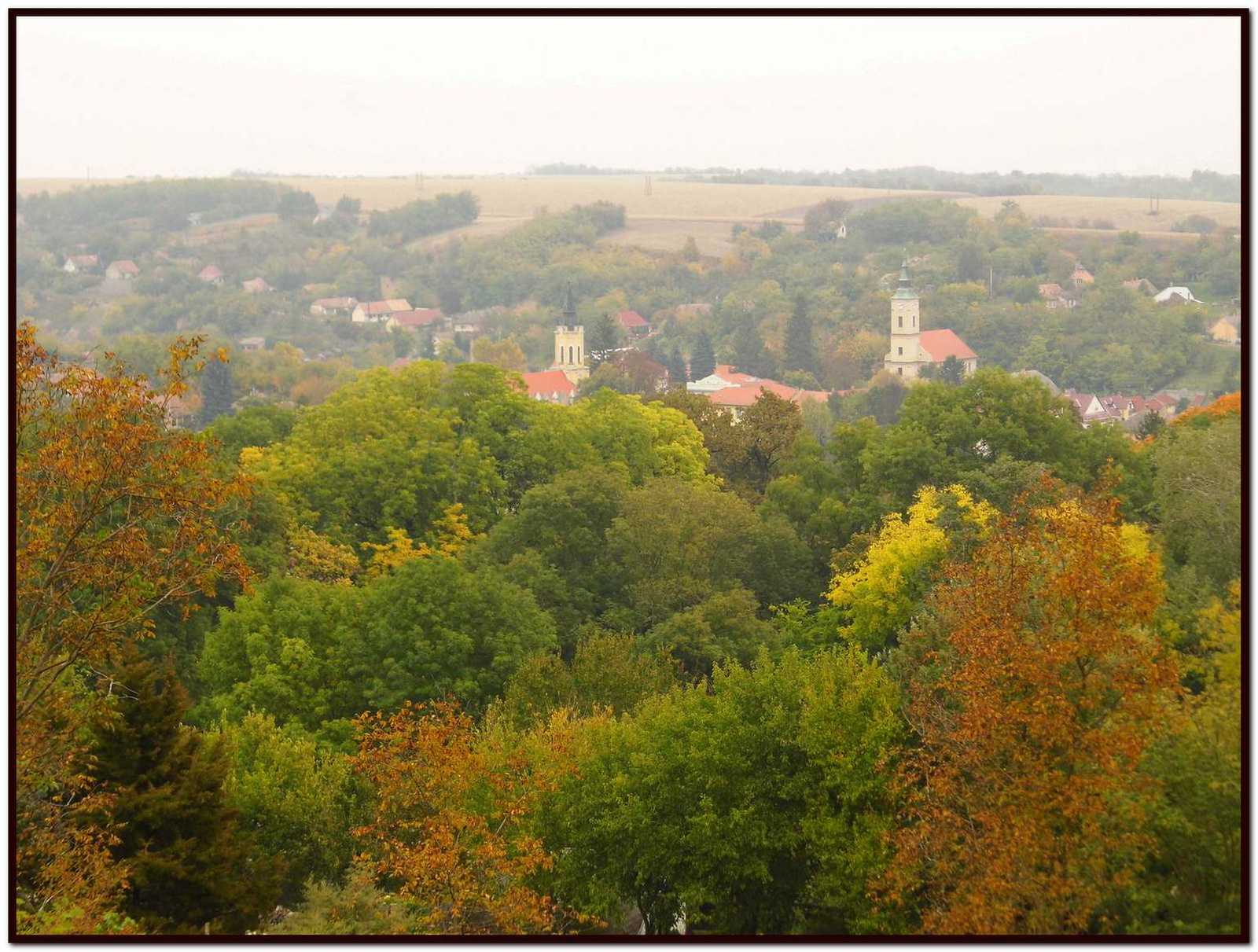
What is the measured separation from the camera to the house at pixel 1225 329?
1957 inches

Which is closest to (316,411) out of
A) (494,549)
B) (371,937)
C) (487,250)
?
(494,549)

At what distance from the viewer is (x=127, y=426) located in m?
12.4

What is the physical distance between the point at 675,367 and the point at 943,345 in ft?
72.1

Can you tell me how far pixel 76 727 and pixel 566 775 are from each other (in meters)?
5.98

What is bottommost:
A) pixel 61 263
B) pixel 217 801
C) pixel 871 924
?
pixel 871 924

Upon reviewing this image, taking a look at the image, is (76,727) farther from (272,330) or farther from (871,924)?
(272,330)

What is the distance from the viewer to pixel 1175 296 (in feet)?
286

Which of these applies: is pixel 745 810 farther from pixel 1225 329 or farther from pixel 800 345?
pixel 800 345

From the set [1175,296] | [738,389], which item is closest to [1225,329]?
[1175,296]

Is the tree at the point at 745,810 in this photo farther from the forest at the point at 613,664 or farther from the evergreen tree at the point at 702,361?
the evergreen tree at the point at 702,361

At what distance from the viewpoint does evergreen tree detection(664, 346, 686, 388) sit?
4500 inches

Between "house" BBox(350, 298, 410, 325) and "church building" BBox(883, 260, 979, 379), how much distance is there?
6695cm

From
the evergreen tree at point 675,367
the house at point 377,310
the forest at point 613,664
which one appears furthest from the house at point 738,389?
the house at point 377,310

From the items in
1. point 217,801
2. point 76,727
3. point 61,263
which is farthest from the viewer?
point 61,263
